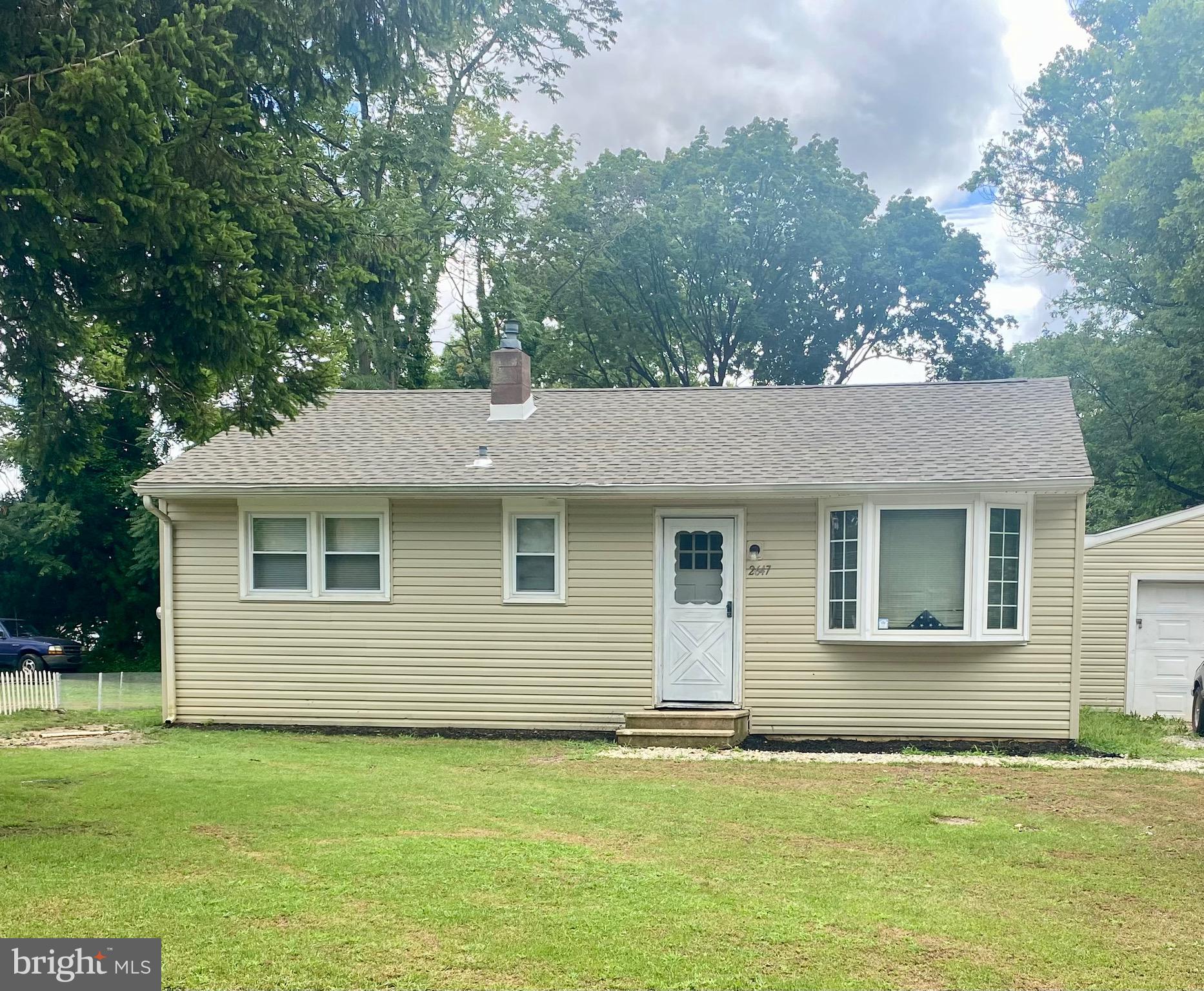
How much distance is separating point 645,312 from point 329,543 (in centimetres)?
1950

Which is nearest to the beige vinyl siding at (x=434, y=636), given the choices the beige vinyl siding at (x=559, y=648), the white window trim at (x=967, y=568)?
the beige vinyl siding at (x=559, y=648)

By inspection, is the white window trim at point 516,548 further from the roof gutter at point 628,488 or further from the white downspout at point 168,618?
the white downspout at point 168,618

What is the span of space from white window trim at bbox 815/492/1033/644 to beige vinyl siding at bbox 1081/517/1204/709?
11.6 ft

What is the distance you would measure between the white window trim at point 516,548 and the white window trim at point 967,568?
303cm

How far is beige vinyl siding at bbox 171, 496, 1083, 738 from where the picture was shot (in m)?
11.0

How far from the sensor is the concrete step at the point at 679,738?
10.7m

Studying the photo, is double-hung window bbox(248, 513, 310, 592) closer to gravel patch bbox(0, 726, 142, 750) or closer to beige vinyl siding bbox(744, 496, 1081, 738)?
gravel patch bbox(0, 726, 142, 750)

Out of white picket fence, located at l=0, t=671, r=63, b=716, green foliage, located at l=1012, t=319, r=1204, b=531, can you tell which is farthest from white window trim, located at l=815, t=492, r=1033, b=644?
green foliage, located at l=1012, t=319, r=1204, b=531

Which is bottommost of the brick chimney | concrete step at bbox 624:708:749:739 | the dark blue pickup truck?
the dark blue pickup truck

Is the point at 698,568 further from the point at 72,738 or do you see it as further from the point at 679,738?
the point at 72,738

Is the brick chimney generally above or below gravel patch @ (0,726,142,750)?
above

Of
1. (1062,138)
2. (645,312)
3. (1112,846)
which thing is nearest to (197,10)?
(1112,846)

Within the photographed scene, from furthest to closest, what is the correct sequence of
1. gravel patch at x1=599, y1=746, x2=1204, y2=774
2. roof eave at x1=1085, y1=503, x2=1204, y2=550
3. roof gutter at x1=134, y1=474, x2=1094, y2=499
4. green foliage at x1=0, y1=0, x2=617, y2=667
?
roof eave at x1=1085, y1=503, x2=1204, y2=550, roof gutter at x1=134, y1=474, x2=1094, y2=499, gravel patch at x1=599, y1=746, x2=1204, y2=774, green foliage at x1=0, y1=0, x2=617, y2=667

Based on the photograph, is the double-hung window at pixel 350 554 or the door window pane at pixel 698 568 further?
the double-hung window at pixel 350 554
